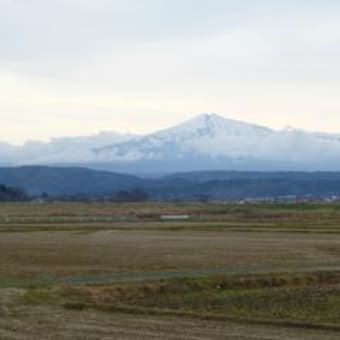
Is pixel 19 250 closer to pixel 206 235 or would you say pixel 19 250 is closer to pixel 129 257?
pixel 129 257

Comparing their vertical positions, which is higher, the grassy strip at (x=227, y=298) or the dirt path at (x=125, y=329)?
the dirt path at (x=125, y=329)

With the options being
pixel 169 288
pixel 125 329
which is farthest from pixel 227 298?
pixel 125 329

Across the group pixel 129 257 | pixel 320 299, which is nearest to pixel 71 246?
pixel 129 257

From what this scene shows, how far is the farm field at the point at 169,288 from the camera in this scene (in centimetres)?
2088

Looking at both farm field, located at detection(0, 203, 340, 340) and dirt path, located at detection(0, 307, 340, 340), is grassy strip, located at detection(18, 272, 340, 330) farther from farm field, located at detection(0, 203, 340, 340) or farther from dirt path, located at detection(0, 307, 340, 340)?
dirt path, located at detection(0, 307, 340, 340)

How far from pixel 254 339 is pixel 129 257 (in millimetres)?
23223

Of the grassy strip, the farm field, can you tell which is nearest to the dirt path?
the farm field

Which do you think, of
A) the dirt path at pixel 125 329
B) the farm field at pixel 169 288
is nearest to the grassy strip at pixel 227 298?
the farm field at pixel 169 288

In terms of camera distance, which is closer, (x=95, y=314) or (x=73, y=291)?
(x=95, y=314)

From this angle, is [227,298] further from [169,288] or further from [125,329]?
[125,329]

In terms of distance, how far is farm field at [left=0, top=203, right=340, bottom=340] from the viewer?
20.9 m

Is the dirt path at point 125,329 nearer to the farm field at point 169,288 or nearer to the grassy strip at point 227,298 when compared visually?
the farm field at point 169,288

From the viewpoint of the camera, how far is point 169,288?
99.6ft

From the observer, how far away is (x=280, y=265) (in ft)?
127
